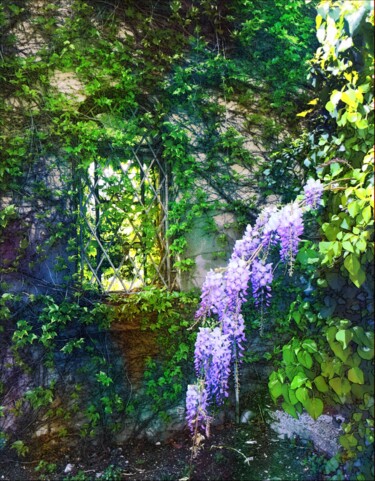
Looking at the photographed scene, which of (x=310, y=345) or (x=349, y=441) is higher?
(x=310, y=345)

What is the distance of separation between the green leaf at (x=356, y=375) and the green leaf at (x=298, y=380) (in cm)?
22

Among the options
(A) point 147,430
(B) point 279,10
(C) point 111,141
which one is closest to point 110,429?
(A) point 147,430

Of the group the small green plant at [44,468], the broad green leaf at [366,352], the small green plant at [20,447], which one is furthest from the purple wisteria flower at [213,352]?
the small green plant at [20,447]

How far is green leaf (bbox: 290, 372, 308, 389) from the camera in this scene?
2035mm

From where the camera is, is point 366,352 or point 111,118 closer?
point 366,352

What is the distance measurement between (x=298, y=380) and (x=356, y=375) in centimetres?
27

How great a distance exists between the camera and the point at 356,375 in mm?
1887

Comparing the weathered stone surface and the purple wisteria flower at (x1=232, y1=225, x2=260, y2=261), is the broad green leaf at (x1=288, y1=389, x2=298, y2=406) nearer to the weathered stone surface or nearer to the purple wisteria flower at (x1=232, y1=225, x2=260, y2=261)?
the purple wisteria flower at (x1=232, y1=225, x2=260, y2=261)

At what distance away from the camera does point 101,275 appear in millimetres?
3219

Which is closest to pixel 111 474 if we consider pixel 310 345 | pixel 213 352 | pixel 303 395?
pixel 213 352

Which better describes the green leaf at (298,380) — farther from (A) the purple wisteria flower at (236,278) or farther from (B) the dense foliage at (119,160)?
(B) the dense foliage at (119,160)

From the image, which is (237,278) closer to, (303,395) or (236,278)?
(236,278)

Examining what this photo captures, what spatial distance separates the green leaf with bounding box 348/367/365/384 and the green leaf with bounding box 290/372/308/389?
0.72 ft

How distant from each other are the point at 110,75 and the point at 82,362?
6.45ft
